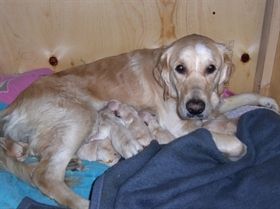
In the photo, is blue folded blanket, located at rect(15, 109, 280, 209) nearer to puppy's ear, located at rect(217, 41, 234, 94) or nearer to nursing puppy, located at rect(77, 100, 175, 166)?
nursing puppy, located at rect(77, 100, 175, 166)

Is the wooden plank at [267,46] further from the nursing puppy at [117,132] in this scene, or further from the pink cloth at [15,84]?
the pink cloth at [15,84]

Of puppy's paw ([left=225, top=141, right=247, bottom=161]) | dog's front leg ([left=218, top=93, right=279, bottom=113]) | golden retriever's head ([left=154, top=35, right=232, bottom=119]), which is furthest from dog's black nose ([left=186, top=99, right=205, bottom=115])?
dog's front leg ([left=218, top=93, right=279, bottom=113])

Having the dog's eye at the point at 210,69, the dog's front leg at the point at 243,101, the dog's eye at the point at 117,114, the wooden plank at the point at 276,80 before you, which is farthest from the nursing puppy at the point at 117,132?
the wooden plank at the point at 276,80

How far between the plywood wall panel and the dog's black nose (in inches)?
26.1

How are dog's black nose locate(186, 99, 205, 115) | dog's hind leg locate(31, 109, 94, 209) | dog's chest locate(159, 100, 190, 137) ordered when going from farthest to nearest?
dog's chest locate(159, 100, 190, 137)
dog's black nose locate(186, 99, 205, 115)
dog's hind leg locate(31, 109, 94, 209)

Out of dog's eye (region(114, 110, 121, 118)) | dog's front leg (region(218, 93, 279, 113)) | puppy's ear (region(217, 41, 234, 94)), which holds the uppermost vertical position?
puppy's ear (region(217, 41, 234, 94))

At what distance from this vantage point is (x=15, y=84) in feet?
9.25

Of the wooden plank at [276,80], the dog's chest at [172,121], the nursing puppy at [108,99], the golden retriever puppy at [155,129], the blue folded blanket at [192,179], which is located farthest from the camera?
the wooden plank at [276,80]

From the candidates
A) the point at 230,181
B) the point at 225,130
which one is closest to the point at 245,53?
the point at 225,130

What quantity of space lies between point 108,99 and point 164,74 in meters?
0.36

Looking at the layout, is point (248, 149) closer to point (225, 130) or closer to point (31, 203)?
point (225, 130)

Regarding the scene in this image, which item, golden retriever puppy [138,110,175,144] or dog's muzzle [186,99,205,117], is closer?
dog's muzzle [186,99,205,117]

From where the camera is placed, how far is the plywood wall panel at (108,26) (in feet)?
9.05

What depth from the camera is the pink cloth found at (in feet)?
9.18
